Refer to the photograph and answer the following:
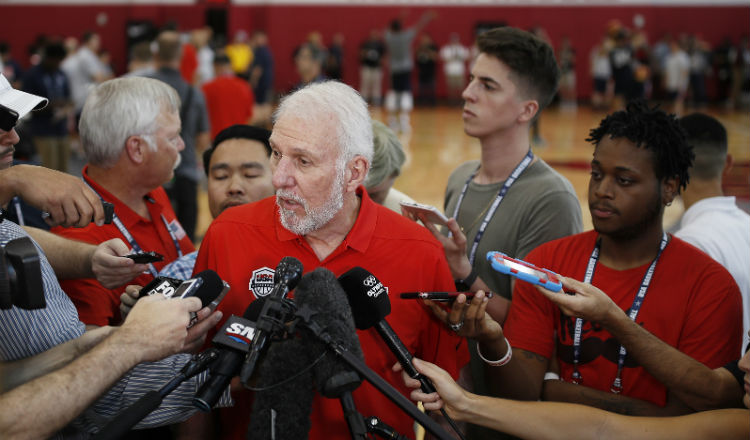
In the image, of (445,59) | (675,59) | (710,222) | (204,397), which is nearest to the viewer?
(204,397)

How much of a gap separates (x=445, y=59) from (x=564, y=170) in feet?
39.1

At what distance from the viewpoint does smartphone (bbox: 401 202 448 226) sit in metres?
2.45

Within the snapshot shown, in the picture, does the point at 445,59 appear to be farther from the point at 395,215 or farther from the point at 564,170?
the point at 395,215

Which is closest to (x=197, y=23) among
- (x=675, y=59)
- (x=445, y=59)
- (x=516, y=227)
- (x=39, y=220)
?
(x=445, y=59)

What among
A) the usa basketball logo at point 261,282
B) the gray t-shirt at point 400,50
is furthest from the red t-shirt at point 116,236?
the gray t-shirt at point 400,50

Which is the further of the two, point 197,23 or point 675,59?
point 197,23

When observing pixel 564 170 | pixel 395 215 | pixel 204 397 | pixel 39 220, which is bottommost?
pixel 564 170

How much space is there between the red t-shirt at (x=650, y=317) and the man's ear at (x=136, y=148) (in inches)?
61.8

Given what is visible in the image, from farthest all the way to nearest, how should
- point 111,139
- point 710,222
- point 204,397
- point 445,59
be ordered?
point 445,59 < point 710,222 < point 111,139 < point 204,397

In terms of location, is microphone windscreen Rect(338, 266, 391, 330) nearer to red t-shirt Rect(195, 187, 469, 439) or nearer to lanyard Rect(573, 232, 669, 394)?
red t-shirt Rect(195, 187, 469, 439)

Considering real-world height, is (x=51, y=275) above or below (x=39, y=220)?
above

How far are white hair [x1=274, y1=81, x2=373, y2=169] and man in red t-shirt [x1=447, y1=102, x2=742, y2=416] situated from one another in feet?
2.32

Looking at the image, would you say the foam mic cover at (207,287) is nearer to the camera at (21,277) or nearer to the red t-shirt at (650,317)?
the camera at (21,277)

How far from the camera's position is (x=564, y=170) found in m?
11.5
